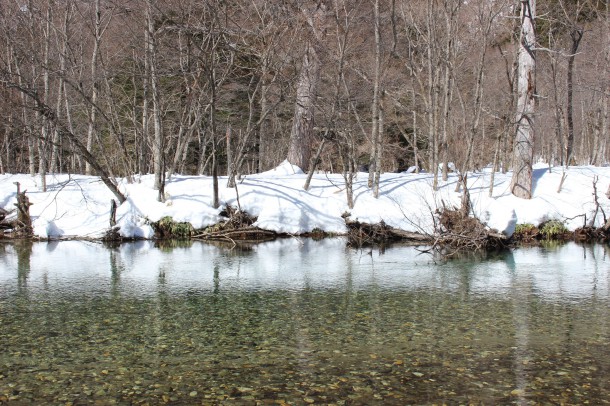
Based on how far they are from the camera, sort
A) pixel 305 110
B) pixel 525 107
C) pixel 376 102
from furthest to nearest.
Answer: pixel 305 110 → pixel 376 102 → pixel 525 107

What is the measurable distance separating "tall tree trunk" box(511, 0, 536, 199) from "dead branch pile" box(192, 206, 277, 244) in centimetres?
739

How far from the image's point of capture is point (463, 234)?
1477 cm

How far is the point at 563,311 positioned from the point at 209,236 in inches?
429

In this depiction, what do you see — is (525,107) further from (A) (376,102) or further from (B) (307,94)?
(B) (307,94)

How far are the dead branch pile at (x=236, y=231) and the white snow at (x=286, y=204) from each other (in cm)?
21

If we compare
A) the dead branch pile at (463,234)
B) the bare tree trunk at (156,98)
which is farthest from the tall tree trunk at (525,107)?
the bare tree trunk at (156,98)

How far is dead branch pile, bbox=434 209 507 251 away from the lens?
14727 millimetres

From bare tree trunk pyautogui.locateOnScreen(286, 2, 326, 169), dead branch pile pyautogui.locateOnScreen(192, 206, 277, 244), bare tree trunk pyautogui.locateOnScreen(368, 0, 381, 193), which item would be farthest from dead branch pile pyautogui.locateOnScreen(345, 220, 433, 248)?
bare tree trunk pyautogui.locateOnScreen(286, 2, 326, 169)

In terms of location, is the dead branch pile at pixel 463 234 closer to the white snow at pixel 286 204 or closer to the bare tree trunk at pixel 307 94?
the white snow at pixel 286 204

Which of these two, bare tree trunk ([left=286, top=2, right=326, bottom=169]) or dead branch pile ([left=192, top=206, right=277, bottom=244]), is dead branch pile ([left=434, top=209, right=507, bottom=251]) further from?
bare tree trunk ([left=286, top=2, right=326, bottom=169])

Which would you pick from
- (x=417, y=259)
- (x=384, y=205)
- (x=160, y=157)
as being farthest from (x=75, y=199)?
(x=417, y=259)

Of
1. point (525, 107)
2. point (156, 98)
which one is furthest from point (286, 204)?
point (525, 107)

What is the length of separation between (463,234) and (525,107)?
512 cm

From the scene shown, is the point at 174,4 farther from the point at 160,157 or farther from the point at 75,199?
the point at 75,199
